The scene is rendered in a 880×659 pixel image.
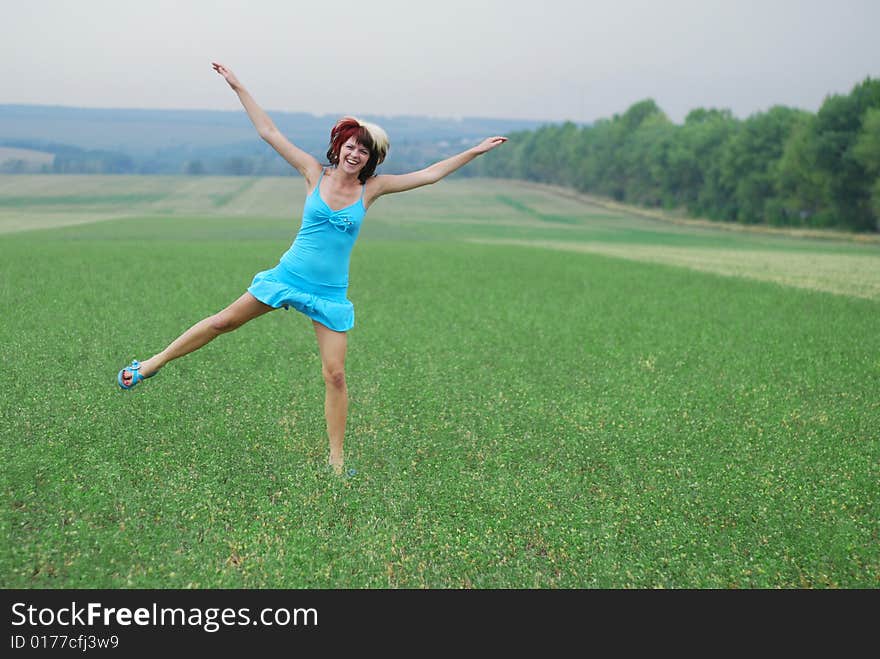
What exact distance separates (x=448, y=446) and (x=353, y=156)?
319 centimetres

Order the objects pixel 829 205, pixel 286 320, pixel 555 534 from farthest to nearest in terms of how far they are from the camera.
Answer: pixel 829 205, pixel 286 320, pixel 555 534

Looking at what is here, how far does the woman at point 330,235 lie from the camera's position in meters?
7.00

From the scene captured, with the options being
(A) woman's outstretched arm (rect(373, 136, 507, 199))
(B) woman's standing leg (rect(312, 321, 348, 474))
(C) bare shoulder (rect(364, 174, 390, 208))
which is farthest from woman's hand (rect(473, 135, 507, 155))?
(B) woman's standing leg (rect(312, 321, 348, 474))

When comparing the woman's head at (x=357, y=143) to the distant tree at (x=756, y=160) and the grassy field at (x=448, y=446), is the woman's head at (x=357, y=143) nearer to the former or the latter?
the grassy field at (x=448, y=446)

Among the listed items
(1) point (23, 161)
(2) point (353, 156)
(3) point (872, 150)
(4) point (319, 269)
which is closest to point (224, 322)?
(4) point (319, 269)

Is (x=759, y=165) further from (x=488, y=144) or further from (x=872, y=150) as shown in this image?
(x=488, y=144)

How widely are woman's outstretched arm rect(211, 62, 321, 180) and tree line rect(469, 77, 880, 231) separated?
68.8 m

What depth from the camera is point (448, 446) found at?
8500 millimetres

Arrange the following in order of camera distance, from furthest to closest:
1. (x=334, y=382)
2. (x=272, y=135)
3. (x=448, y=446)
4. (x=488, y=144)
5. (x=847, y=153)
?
(x=847, y=153), (x=448, y=446), (x=488, y=144), (x=334, y=382), (x=272, y=135)
